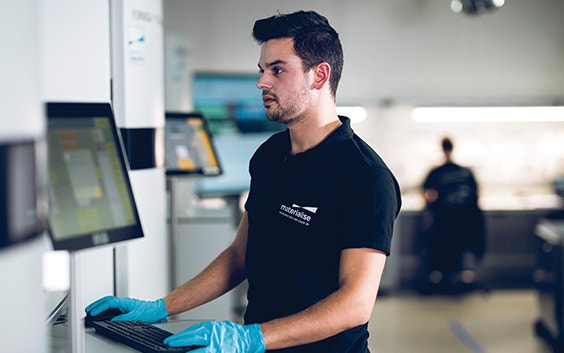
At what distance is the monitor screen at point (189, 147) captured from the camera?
14.3ft

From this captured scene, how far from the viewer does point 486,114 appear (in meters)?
8.55

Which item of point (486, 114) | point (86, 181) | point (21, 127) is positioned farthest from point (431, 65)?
point (21, 127)

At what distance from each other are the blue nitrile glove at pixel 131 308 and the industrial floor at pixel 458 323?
146 inches

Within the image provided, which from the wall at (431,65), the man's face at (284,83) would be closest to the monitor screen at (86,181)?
the man's face at (284,83)

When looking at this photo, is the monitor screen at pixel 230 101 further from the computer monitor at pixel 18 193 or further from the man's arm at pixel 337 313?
the computer monitor at pixel 18 193

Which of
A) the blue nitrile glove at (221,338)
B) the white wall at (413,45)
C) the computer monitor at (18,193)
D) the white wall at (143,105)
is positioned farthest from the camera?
the white wall at (413,45)

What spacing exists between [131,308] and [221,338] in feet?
1.37

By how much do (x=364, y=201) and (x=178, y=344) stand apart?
61cm

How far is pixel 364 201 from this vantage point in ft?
6.73

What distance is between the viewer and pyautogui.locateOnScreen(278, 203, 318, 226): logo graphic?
2131mm

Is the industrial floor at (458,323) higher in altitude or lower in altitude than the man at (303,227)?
lower

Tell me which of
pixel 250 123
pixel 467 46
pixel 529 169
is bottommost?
pixel 529 169

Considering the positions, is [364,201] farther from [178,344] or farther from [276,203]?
[178,344]

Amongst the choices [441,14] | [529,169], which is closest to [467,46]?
[441,14]
